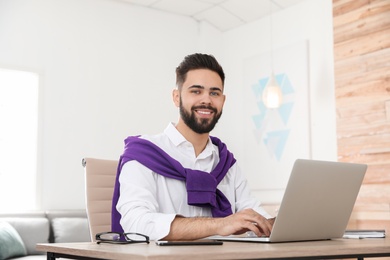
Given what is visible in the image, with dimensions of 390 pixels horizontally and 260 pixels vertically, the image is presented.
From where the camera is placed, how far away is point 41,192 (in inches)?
203

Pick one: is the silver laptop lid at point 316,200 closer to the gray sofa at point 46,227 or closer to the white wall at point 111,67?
the gray sofa at point 46,227

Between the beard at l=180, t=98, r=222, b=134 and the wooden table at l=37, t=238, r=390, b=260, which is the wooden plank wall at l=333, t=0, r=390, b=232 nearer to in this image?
the beard at l=180, t=98, r=222, b=134

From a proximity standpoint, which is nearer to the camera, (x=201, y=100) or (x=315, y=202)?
(x=315, y=202)

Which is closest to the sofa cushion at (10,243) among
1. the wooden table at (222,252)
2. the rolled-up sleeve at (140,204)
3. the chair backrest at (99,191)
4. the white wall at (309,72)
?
the chair backrest at (99,191)

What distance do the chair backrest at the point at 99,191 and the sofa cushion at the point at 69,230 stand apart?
2297 millimetres

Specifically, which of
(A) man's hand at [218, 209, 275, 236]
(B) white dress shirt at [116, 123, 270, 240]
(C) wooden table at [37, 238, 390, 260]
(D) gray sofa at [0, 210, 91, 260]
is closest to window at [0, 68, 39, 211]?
(D) gray sofa at [0, 210, 91, 260]

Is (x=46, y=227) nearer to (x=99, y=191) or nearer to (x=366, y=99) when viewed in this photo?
(x=99, y=191)

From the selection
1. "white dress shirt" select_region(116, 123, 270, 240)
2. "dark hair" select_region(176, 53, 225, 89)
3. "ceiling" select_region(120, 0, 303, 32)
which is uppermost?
"ceiling" select_region(120, 0, 303, 32)

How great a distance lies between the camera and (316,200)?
159 centimetres

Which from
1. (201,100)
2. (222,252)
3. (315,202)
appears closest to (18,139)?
(201,100)

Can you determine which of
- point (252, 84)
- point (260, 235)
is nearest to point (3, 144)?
point (252, 84)

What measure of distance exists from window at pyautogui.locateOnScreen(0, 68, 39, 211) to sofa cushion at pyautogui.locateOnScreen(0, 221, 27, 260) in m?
0.62

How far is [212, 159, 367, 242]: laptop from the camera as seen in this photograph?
151 centimetres

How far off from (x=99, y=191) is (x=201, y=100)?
2.49 ft
